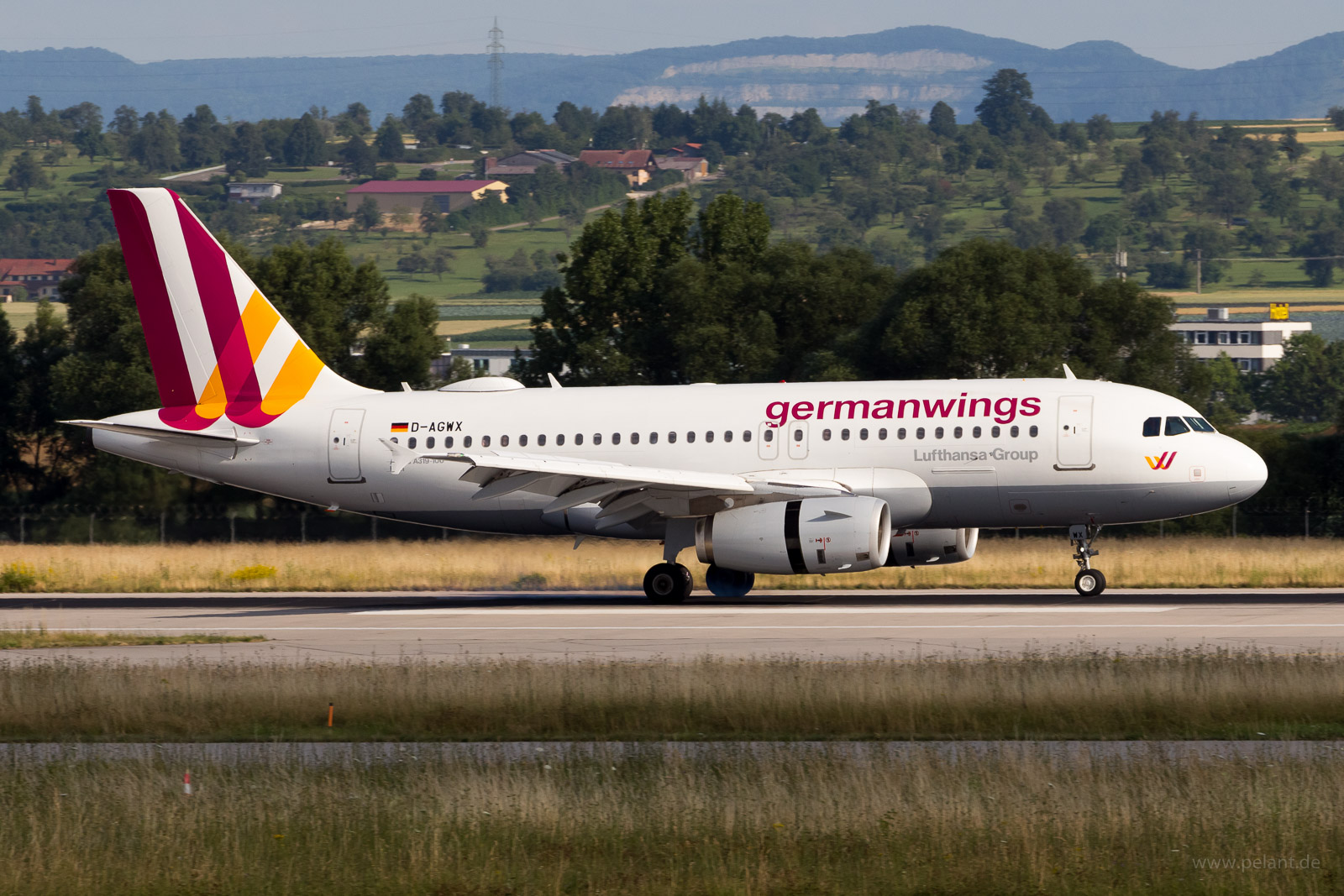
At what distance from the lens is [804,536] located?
31016 mm

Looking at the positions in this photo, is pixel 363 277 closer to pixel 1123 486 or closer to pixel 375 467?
pixel 375 467

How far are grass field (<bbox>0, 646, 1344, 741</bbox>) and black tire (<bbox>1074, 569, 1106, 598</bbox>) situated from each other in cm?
1046

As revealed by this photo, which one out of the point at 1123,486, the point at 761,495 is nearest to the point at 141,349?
the point at 761,495

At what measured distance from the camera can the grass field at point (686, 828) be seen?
11.6 metres

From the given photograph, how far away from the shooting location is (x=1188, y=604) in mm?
31859

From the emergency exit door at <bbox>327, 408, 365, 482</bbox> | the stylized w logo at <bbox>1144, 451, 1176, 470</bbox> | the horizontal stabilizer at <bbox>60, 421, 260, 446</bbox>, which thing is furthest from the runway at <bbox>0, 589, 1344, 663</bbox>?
the horizontal stabilizer at <bbox>60, 421, 260, 446</bbox>

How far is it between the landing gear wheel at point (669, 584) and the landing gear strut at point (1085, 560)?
8074mm

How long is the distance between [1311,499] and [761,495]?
28.8 metres

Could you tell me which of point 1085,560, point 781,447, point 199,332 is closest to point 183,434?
point 199,332

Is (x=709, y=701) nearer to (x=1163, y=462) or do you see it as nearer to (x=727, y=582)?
(x=727, y=582)

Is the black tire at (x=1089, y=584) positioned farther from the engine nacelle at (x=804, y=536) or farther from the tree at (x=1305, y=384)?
the tree at (x=1305, y=384)
